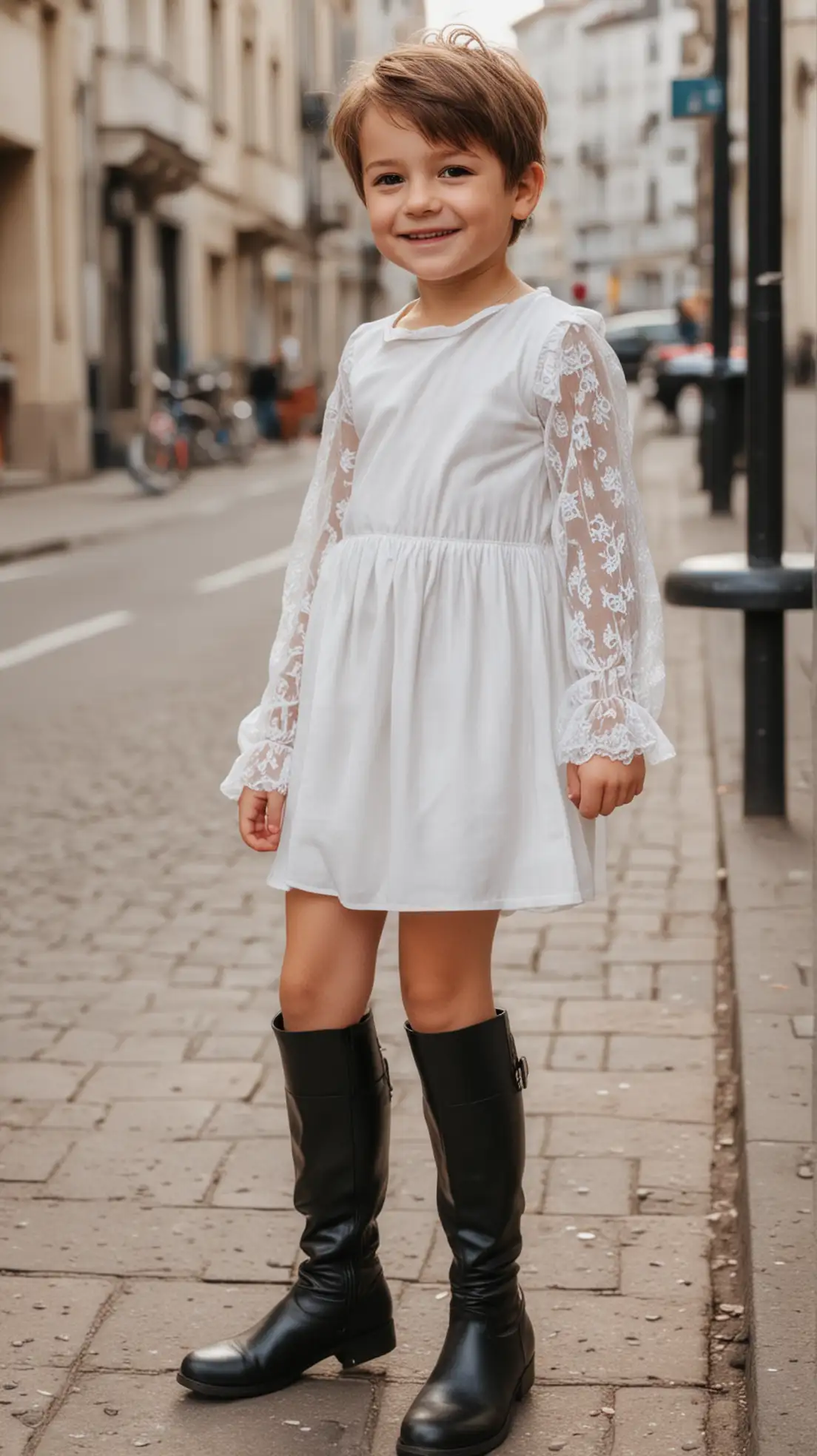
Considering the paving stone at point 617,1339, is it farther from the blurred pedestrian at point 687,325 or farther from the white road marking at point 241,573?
the blurred pedestrian at point 687,325

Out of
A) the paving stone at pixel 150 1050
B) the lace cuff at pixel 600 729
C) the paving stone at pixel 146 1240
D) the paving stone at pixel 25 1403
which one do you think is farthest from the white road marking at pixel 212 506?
the lace cuff at pixel 600 729

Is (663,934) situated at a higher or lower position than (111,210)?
lower

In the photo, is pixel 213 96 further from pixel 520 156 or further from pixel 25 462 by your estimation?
pixel 520 156

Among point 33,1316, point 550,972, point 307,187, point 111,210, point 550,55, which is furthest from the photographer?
point 550,55

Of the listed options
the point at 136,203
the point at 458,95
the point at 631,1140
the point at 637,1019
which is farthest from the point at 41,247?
the point at 458,95

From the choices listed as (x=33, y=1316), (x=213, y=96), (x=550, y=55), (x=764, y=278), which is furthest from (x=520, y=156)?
(x=550, y=55)

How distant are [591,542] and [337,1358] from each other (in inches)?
45.6

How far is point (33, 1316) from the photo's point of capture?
121 inches

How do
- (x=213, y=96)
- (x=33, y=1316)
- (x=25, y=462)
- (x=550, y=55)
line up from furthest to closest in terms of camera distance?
(x=550, y=55) → (x=213, y=96) → (x=25, y=462) → (x=33, y=1316)

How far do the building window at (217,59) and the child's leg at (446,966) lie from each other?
3493cm

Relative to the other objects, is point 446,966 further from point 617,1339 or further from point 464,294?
point 464,294

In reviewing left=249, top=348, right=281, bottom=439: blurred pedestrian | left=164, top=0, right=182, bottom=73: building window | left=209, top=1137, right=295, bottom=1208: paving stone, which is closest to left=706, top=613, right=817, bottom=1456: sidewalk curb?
left=209, top=1137, right=295, bottom=1208: paving stone

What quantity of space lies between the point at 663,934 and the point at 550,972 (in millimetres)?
427

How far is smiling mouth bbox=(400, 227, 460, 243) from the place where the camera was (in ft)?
8.51
